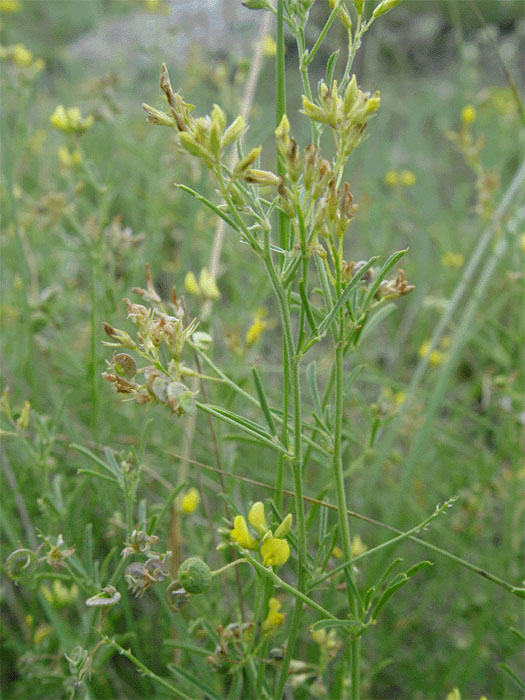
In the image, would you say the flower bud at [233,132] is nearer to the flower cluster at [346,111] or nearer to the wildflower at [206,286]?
the flower cluster at [346,111]

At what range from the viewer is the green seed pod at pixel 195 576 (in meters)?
0.60

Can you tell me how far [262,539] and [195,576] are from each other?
0.07 m

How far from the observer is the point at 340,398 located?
0.59 meters

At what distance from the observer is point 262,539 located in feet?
1.92

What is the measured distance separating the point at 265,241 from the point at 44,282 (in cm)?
166

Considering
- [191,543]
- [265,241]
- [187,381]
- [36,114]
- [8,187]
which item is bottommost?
[191,543]

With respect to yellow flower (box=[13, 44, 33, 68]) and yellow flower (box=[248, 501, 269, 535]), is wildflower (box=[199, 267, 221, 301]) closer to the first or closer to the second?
yellow flower (box=[248, 501, 269, 535])

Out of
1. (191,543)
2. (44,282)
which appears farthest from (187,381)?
(44,282)

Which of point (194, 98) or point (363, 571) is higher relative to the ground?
point (194, 98)

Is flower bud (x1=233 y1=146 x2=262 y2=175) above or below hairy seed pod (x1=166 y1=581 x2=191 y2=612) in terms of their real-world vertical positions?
above

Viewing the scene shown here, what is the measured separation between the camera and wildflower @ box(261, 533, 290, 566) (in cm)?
58

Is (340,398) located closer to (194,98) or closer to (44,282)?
(44,282)

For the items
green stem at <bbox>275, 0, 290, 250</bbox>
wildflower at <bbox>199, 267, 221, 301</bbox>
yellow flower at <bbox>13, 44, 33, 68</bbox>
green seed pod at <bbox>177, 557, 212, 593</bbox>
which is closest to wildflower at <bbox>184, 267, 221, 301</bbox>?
wildflower at <bbox>199, 267, 221, 301</bbox>

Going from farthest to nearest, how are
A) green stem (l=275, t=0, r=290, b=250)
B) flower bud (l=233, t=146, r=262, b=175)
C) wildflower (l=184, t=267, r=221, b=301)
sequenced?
wildflower (l=184, t=267, r=221, b=301)
green stem (l=275, t=0, r=290, b=250)
flower bud (l=233, t=146, r=262, b=175)
